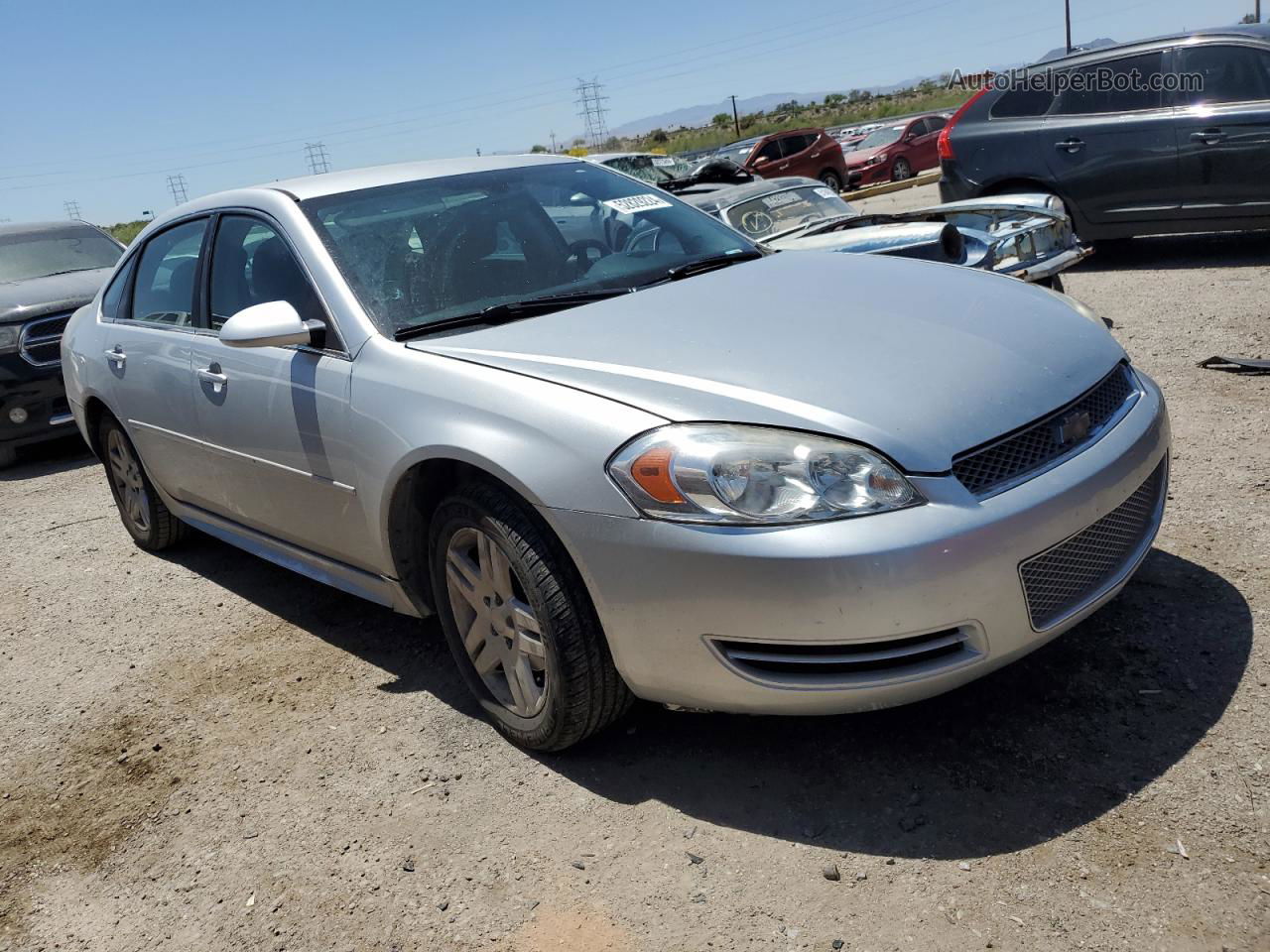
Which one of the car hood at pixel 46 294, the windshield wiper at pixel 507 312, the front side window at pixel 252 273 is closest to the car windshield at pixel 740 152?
the car hood at pixel 46 294

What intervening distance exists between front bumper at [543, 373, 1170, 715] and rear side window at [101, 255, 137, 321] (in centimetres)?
318

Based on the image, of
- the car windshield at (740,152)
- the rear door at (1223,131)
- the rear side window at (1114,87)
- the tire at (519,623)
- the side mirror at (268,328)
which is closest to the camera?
the tire at (519,623)

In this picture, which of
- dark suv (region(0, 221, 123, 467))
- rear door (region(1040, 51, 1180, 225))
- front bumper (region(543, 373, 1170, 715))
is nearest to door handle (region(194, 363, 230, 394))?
front bumper (region(543, 373, 1170, 715))

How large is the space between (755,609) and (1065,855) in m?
0.83

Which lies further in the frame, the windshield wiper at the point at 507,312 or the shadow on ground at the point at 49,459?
the shadow on ground at the point at 49,459

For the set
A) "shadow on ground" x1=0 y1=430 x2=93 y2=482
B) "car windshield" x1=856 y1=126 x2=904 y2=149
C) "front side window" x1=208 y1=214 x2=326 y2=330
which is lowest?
"shadow on ground" x1=0 y1=430 x2=93 y2=482

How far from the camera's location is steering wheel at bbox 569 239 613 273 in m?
3.74

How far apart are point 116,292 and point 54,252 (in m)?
4.99

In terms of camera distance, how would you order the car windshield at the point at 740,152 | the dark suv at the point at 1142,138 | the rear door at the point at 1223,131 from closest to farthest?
the rear door at the point at 1223,131
the dark suv at the point at 1142,138
the car windshield at the point at 740,152

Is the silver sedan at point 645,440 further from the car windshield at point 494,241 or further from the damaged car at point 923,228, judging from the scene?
the damaged car at point 923,228

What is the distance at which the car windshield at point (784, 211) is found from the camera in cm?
759

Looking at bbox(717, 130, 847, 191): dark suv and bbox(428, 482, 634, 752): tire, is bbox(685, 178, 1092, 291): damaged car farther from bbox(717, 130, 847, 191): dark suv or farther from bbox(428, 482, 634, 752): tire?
bbox(717, 130, 847, 191): dark suv

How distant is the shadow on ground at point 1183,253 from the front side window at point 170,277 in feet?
23.3

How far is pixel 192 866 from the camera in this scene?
2.94 meters
